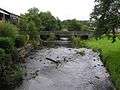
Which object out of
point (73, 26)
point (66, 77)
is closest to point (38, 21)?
point (73, 26)

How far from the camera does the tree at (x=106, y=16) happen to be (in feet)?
103

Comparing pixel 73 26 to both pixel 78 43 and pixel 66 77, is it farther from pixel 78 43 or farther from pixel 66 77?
pixel 66 77

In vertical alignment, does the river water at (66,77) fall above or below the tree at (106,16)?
below

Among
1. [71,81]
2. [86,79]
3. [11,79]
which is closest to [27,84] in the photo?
[11,79]

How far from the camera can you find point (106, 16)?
32.1 meters

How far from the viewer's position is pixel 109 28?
105 feet

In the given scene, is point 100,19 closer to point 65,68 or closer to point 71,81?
point 65,68

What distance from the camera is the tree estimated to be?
31.4 metres

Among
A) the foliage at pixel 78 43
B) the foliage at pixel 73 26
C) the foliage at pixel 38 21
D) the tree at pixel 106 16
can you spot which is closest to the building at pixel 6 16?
the foliage at pixel 38 21

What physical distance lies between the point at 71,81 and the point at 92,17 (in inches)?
404

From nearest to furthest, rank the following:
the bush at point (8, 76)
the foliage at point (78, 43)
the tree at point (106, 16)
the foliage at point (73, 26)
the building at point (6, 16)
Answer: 1. the bush at point (8, 76)
2. the tree at point (106, 16)
3. the building at point (6, 16)
4. the foliage at point (78, 43)
5. the foliage at point (73, 26)

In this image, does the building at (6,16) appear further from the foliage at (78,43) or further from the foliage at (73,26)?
the foliage at (73,26)

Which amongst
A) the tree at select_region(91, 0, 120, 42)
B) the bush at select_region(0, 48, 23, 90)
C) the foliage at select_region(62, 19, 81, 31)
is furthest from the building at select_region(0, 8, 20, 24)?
the foliage at select_region(62, 19, 81, 31)

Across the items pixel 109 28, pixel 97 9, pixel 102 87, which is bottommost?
pixel 102 87
